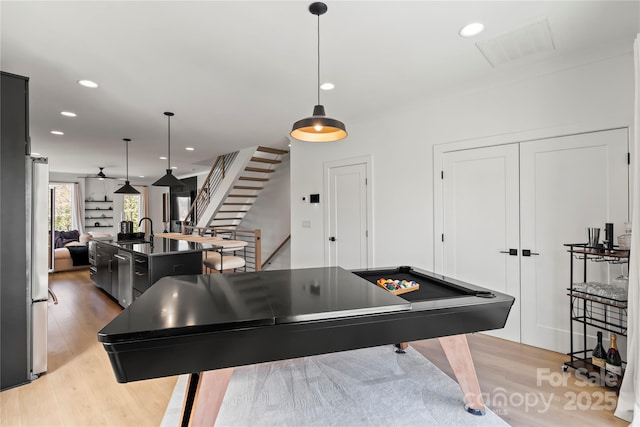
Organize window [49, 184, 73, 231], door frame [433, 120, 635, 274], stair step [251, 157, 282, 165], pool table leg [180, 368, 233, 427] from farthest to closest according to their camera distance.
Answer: window [49, 184, 73, 231], stair step [251, 157, 282, 165], door frame [433, 120, 635, 274], pool table leg [180, 368, 233, 427]

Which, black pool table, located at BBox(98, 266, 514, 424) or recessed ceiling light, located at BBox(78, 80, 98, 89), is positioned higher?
recessed ceiling light, located at BBox(78, 80, 98, 89)

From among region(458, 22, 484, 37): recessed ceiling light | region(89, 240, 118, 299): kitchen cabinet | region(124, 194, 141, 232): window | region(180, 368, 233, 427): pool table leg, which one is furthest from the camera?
region(124, 194, 141, 232): window

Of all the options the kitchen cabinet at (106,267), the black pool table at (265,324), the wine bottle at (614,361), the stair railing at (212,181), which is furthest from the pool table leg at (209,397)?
the stair railing at (212,181)

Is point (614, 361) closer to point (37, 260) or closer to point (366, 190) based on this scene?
point (366, 190)

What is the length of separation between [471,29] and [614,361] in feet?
8.60

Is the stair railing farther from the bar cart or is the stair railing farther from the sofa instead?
the bar cart

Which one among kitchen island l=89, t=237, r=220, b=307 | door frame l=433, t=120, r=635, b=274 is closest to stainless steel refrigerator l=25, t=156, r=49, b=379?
kitchen island l=89, t=237, r=220, b=307

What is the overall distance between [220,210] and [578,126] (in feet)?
20.8

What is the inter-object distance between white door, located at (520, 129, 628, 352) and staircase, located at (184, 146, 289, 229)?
4493mm

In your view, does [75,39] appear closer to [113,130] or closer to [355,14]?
[355,14]

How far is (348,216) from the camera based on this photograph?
452 centimetres

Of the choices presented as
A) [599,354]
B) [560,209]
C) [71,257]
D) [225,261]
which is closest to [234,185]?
[225,261]

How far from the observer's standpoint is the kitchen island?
3381 millimetres

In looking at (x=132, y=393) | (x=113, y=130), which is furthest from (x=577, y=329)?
(x=113, y=130)
